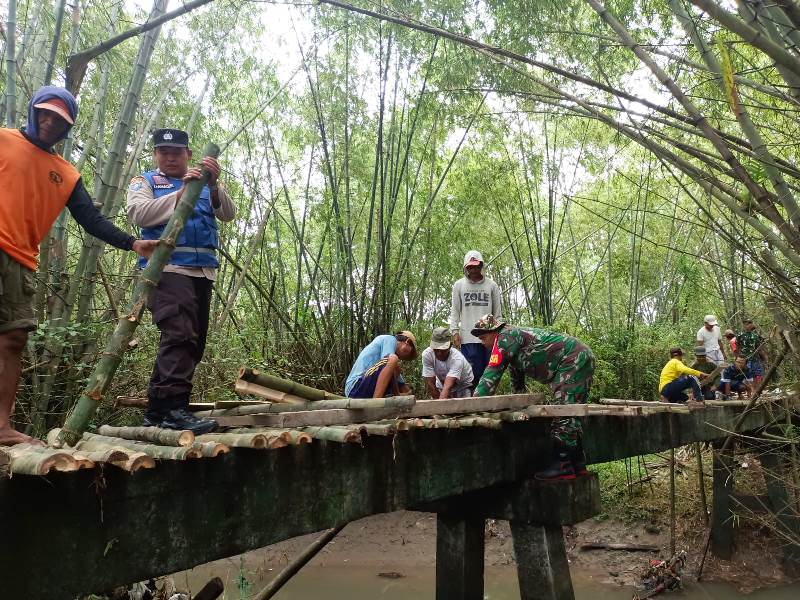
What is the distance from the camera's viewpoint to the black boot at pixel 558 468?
388 centimetres

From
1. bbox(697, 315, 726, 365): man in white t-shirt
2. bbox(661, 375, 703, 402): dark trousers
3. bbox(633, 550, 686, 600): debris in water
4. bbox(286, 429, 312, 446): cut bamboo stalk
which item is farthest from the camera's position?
bbox(697, 315, 726, 365): man in white t-shirt

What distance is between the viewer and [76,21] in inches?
158

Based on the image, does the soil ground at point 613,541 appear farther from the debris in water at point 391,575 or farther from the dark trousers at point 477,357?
the dark trousers at point 477,357

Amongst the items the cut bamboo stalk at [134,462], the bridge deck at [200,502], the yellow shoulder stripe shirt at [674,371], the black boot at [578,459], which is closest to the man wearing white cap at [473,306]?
the black boot at [578,459]

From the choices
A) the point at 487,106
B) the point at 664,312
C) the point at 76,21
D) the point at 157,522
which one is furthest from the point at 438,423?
the point at 664,312

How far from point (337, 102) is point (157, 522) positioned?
5.35 m

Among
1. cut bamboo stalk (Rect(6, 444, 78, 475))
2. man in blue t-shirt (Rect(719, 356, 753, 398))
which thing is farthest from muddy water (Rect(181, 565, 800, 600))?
cut bamboo stalk (Rect(6, 444, 78, 475))

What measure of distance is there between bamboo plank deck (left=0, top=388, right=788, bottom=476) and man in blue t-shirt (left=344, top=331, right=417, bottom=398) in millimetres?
949

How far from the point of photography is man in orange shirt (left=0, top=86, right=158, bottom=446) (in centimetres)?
209

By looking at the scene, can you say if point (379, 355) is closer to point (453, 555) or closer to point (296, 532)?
point (453, 555)

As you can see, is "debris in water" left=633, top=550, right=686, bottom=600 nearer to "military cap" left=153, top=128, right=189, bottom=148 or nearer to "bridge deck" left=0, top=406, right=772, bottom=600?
"bridge deck" left=0, top=406, right=772, bottom=600

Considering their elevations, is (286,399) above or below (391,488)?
above

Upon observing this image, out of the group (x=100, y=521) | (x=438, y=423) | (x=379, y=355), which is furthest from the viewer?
(x=379, y=355)

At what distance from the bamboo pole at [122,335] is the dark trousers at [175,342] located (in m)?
0.40
